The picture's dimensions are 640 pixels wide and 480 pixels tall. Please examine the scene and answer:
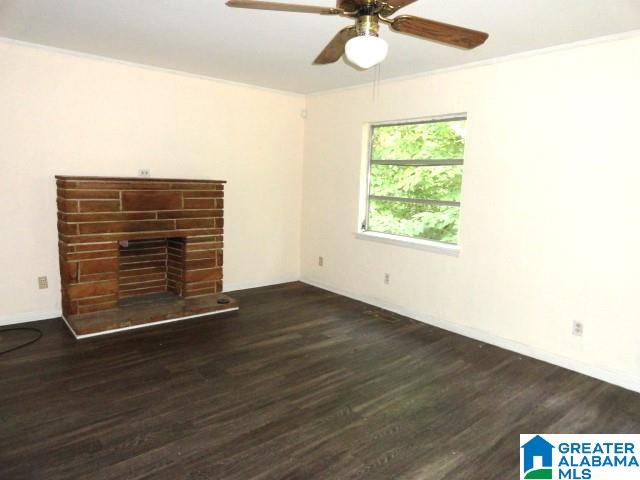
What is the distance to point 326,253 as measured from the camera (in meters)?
5.17

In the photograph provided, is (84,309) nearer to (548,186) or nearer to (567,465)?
(567,465)

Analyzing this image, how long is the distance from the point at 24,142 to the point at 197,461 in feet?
9.94

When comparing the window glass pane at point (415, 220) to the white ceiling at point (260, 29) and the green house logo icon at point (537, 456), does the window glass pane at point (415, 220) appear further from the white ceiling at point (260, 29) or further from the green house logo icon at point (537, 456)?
the green house logo icon at point (537, 456)

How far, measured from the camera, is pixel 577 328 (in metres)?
3.11

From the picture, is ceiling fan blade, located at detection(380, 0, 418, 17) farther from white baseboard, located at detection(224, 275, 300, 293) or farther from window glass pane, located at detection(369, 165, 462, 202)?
white baseboard, located at detection(224, 275, 300, 293)

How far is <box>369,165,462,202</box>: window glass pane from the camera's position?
3.91 metres

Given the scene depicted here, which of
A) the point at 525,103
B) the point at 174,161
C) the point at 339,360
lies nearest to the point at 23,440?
the point at 339,360

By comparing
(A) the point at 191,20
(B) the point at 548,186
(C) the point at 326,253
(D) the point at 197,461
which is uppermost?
(A) the point at 191,20

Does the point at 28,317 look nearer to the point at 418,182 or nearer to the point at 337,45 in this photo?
the point at 337,45

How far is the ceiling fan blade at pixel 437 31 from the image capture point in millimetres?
1867

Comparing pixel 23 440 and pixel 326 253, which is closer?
pixel 23 440

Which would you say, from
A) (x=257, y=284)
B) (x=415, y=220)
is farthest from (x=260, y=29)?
(x=257, y=284)

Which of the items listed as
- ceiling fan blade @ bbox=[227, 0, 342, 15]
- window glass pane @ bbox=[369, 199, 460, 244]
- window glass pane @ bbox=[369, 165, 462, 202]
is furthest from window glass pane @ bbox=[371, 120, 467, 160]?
ceiling fan blade @ bbox=[227, 0, 342, 15]

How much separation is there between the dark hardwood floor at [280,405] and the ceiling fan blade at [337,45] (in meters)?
2.00
